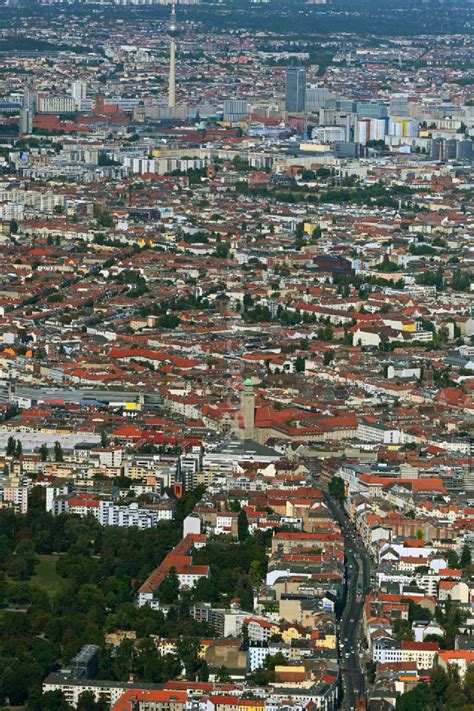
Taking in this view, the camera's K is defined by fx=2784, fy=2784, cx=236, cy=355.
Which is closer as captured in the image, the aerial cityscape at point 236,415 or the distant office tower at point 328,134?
the aerial cityscape at point 236,415

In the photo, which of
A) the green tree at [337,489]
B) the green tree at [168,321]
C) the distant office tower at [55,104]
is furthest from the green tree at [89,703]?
the distant office tower at [55,104]

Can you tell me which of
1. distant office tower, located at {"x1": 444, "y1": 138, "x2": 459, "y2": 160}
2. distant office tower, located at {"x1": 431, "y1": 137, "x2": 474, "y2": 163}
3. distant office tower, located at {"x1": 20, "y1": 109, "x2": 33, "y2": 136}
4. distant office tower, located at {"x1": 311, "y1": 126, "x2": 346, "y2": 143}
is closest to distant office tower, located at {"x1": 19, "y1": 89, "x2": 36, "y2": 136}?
distant office tower, located at {"x1": 20, "y1": 109, "x2": 33, "y2": 136}

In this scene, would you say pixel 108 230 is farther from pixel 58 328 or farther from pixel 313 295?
pixel 58 328

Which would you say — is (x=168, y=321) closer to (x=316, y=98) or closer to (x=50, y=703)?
(x=50, y=703)

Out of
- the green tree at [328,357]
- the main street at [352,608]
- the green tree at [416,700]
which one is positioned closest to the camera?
the green tree at [416,700]

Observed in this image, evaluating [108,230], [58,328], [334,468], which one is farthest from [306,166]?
[334,468]

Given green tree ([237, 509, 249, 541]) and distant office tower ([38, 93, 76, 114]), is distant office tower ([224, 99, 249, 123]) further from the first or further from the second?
green tree ([237, 509, 249, 541])

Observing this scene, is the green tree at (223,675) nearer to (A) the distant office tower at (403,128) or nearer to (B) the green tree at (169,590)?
(B) the green tree at (169,590)
